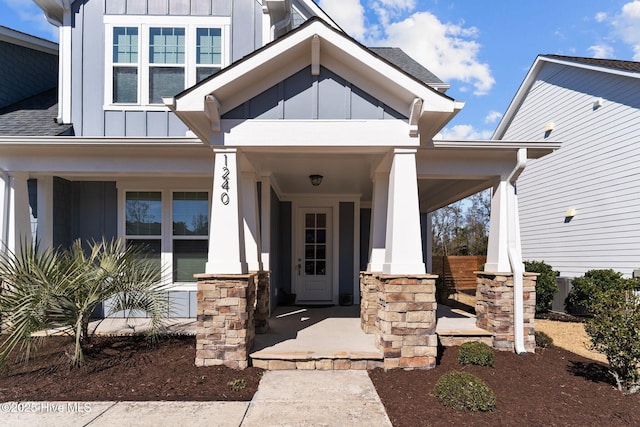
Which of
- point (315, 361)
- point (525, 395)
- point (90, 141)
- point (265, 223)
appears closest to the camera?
→ point (525, 395)

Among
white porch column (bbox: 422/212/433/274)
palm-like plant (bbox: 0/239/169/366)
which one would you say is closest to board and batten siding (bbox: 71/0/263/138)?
palm-like plant (bbox: 0/239/169/366)

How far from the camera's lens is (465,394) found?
11.7 ft

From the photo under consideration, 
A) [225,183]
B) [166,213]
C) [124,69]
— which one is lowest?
[166,213]

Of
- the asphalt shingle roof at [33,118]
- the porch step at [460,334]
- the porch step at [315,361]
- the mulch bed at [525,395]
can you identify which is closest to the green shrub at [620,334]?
the mulch bed at [525,395]

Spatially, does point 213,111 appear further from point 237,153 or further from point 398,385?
point 398,385

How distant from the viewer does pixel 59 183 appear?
673cm

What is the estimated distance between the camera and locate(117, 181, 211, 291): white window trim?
23.1ft

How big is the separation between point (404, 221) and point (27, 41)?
8.34m

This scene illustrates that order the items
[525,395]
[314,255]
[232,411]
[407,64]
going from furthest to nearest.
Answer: [314,255] < [407,64] < [525,395] < [232,411]

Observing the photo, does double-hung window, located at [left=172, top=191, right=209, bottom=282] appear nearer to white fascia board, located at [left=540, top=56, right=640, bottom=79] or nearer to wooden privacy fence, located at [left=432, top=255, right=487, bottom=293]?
white fascia board, located at [left=540, top=56, right=640, bottom=79]

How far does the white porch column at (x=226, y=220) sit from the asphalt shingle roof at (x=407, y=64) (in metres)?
4.02

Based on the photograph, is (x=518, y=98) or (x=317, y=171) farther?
(x=518, y=98)

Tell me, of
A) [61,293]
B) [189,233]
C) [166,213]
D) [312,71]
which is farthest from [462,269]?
[61,293]

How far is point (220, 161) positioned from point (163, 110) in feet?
9.28
